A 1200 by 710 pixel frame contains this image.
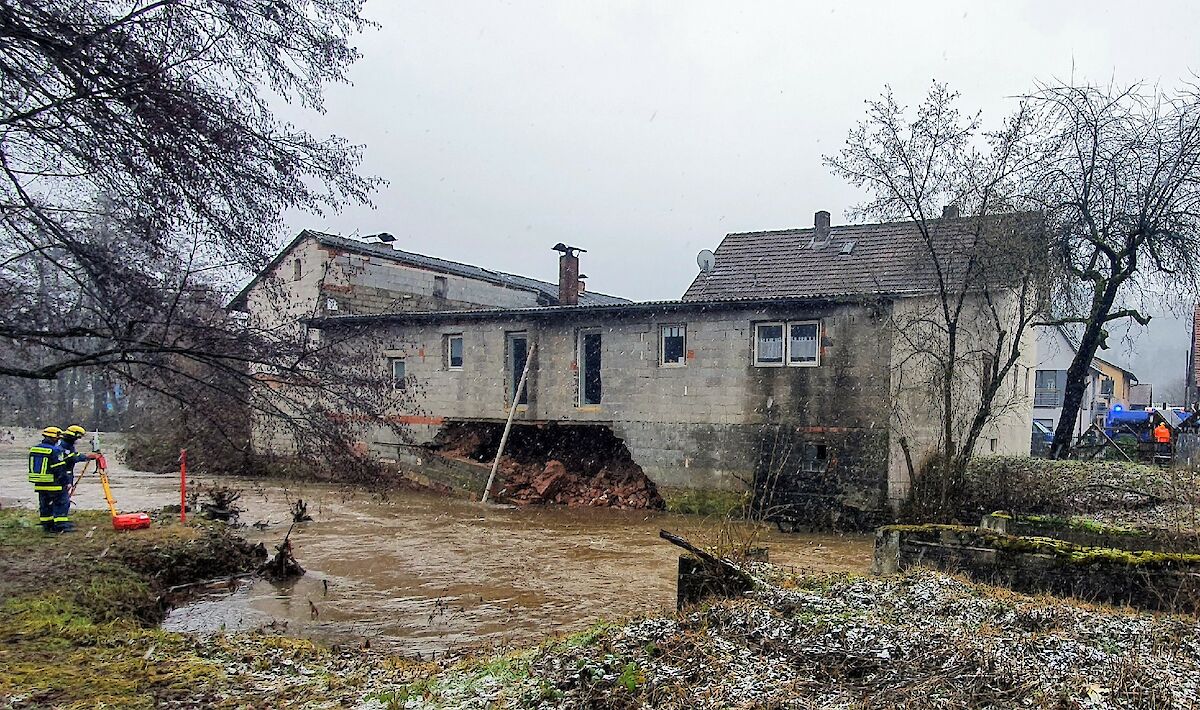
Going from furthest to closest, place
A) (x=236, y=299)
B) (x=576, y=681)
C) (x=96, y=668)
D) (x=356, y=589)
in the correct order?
(x=356, y=589) < (x=236, y=299) < (x=96, y=668) < (x=576, y=681)

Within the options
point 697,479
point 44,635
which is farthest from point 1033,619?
point 697,479

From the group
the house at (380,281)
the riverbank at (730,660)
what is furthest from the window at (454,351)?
the riverbank at (730,660)

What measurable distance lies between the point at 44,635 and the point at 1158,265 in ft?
68.8

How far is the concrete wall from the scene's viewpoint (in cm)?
1752

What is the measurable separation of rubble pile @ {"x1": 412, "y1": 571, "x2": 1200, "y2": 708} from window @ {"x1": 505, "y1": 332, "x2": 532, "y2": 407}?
16.3 m

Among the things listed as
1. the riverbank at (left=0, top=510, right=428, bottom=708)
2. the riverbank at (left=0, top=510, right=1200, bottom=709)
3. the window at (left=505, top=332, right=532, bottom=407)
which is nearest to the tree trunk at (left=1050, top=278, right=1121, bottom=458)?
the window at (left=505, top=332, right=532, bottom=407)

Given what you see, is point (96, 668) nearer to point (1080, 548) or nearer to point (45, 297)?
point (45, 297)

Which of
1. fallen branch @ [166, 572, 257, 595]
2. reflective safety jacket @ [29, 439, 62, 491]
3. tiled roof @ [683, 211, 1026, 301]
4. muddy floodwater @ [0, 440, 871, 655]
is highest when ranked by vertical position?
tiled roof @ [683, 211, 1026, 301]

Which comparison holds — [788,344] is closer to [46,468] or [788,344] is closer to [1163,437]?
[1163,437]

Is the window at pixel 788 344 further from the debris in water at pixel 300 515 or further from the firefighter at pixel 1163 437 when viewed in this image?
the debris in water at pixel 300 515

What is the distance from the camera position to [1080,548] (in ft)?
27.1

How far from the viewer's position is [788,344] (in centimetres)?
1850

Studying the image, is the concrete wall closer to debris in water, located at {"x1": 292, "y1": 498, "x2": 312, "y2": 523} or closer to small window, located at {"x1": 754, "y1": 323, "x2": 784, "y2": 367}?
small window, located at {"x1": 754, "y1": 323, "x2": 784, "y2": 367}

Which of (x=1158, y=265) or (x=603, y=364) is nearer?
(x=1158, y=265)
